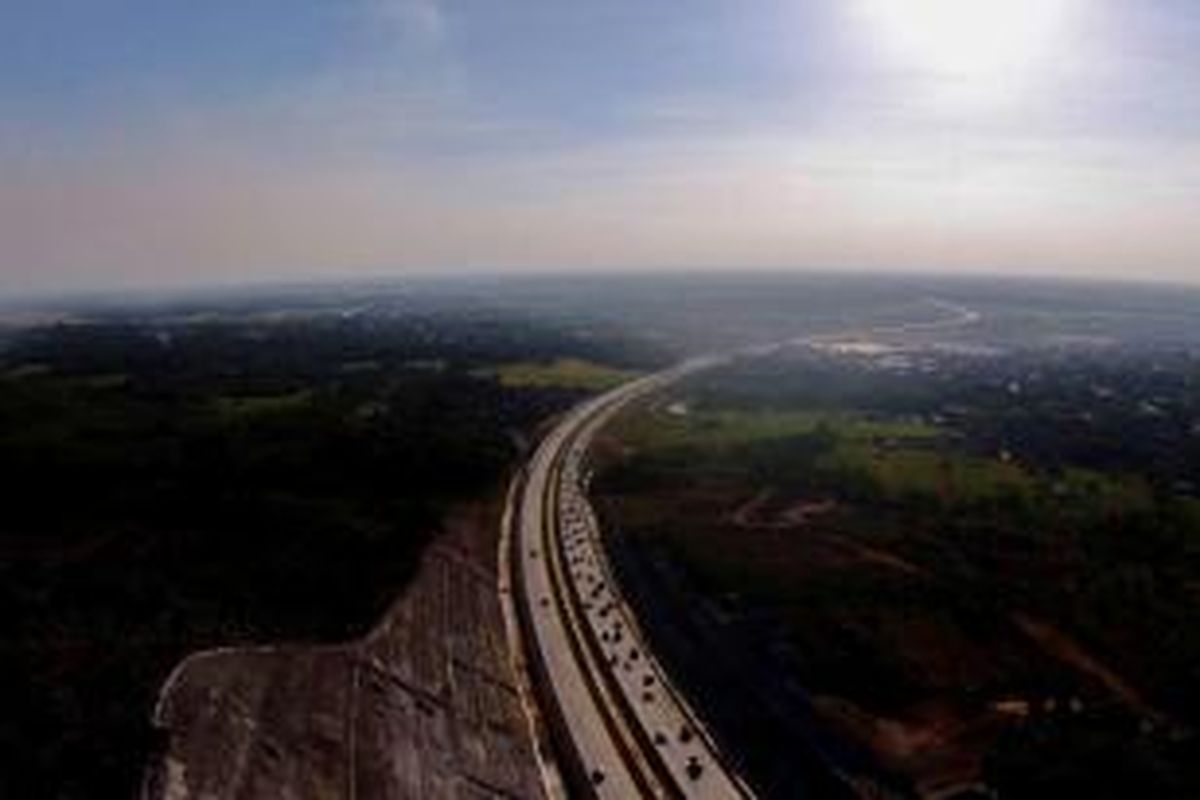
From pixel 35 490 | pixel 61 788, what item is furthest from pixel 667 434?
pixel 61 788

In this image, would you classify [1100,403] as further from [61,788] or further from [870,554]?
[61,788]

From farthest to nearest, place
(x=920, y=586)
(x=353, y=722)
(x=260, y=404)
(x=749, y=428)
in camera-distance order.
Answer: (x=260, y=404) < (x=749, y=428) < (x=920, y=586) < (x=353, y=722)

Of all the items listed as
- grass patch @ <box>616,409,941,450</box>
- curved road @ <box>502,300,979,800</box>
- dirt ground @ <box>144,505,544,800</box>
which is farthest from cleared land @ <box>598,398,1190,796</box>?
dirt ground @ <box>144,505,544,800</box>

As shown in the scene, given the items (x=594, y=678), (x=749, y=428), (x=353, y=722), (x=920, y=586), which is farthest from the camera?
(x=749, y=428)

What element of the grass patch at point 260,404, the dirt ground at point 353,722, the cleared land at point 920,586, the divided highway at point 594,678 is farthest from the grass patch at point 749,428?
the dirt ground at point 353,722

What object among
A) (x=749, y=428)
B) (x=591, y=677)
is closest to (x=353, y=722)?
(x=591, y=677)

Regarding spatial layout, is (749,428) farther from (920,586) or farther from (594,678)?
(594,678)
